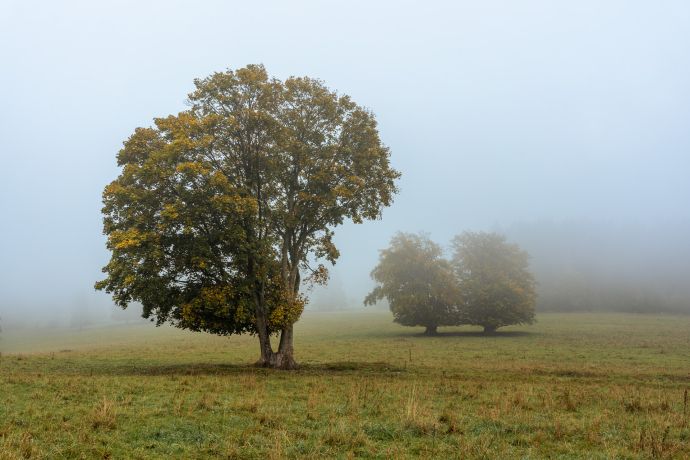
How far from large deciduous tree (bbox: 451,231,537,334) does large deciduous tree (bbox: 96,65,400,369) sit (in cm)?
3492

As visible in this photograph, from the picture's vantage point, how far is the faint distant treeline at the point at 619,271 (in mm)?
97188

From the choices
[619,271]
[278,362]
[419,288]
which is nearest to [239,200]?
[278,362]

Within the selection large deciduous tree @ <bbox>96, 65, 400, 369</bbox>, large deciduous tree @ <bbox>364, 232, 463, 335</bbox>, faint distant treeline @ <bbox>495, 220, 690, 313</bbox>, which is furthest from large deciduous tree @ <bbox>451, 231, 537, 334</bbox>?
faint distant treeline @ <bbox>495, 220, 690, 313</bbox>

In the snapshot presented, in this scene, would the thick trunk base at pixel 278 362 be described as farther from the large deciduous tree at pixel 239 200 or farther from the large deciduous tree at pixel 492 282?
the large deciduous tree at pixel 492 282

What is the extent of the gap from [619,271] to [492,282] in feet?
377

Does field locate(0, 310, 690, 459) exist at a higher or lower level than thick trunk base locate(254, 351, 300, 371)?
higher

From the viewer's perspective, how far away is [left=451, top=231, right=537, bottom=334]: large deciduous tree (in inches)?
1996

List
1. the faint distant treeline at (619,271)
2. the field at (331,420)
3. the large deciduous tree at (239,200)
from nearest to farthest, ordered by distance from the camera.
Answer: the field at (331,420) → the large deciduous tree at (239,200) → the faint distant treeline at (619,271)

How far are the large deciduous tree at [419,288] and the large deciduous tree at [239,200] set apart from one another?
28.7 metres

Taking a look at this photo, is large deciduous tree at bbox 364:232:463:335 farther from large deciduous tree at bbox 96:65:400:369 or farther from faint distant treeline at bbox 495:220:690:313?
faint distant treeline at bbox 495:220:690:313

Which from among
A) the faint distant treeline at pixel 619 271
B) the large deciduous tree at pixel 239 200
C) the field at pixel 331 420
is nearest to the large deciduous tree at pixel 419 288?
the large deciduous tree at pixel 239 200

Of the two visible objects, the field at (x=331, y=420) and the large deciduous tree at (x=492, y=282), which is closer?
the field at (x=331, y=420)

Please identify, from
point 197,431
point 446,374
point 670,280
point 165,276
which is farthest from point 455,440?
point 670,280

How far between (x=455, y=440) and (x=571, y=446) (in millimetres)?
2657
